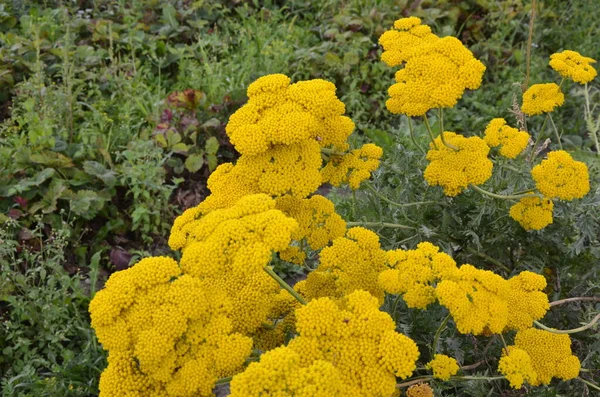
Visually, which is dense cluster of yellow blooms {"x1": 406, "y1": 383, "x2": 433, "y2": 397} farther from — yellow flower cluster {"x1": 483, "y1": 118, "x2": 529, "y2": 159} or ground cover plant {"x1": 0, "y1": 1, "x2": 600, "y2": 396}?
yellow flower cluster {"x1": 483, "y1": 118, "x2": 529, "y2": 159}

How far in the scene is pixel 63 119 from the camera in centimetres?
454

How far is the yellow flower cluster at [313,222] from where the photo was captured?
7.00 ft

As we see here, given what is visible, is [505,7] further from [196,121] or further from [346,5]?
[196,121]

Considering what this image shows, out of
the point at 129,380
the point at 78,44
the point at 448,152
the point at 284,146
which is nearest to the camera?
the point at 129,380

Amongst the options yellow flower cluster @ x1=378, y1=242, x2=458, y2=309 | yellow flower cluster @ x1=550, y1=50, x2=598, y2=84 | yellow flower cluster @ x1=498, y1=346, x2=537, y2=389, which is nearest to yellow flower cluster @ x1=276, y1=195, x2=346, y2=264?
yellow flower cluster @ x1=378, y1=242, x2=458, y2=309

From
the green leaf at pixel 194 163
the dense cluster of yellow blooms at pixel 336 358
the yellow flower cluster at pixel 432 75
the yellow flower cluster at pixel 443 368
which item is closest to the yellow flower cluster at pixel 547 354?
the yellow flower cluster at pixel 443 368

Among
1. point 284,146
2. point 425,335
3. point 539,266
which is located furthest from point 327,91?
point 539,266

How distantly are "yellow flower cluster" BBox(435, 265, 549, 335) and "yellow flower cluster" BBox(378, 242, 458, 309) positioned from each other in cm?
4

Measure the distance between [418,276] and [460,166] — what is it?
654 mm

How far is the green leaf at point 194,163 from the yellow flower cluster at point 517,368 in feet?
9.72

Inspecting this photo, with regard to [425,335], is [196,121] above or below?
below

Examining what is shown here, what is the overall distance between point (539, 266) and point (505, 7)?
4013mm

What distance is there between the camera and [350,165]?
7.61ft

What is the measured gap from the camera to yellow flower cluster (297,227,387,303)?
6.51 feet
